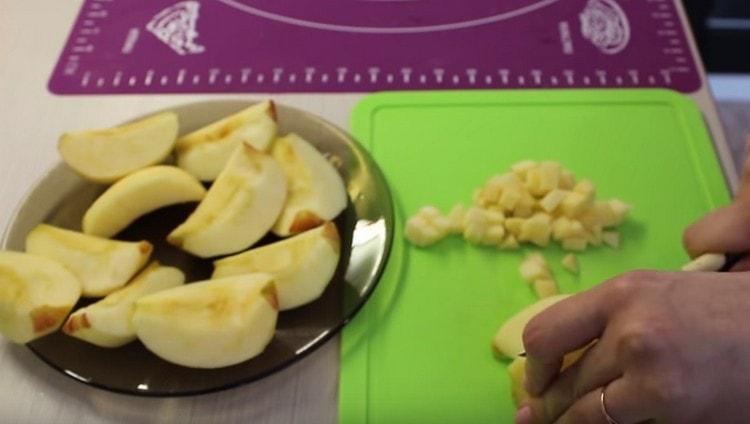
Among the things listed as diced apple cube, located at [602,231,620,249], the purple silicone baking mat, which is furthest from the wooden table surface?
diced apple cube, located at [602,231,620,249]

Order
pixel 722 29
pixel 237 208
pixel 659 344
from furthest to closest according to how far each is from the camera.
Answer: pixel 722 29 → pixel 237 208 → pixel 659 344

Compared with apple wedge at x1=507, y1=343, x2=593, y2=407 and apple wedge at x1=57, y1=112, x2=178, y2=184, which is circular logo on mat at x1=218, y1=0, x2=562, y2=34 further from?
apple wedge at x1=507, y1=343, x2=593, y2=407

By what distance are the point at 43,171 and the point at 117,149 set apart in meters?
0.15

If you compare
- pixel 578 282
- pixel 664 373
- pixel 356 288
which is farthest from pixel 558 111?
pixel 664 373

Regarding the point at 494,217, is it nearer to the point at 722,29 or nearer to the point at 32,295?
the point at 32,295

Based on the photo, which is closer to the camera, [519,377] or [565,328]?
[565,328]

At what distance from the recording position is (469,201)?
82 centimetres

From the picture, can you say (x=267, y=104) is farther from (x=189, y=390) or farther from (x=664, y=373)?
(x=664, y=373)

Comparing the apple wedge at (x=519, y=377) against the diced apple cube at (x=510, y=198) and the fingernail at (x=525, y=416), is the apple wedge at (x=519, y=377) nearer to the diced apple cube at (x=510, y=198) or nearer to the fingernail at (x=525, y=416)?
the fingernail at (x=525, y=416)

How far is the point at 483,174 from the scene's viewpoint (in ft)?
2.78

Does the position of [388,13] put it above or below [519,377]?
above

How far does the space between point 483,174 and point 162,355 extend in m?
0.40

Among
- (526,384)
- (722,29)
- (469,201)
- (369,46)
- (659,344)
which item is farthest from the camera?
(722,29)


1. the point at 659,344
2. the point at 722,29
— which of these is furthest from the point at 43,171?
the point at 722,29
